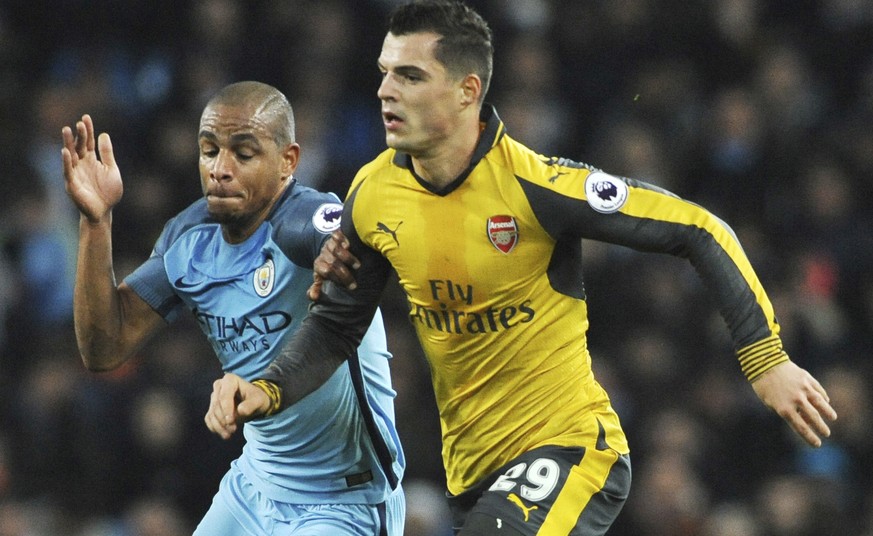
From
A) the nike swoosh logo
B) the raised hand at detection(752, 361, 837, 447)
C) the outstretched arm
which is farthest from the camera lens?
the nike swoosh logo

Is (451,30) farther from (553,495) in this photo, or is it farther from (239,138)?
(553,495)

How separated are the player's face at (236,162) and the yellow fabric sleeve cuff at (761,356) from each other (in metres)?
1.77

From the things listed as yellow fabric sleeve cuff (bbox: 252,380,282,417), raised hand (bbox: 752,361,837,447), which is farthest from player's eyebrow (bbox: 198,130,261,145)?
raised hand (bbox: 752,361,837,447)

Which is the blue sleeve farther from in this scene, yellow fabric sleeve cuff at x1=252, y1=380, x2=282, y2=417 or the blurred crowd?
the blurred crowd

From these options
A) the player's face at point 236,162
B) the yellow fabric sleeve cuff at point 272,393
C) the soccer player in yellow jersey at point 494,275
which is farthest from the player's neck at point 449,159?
the yellow fabric sleeve cuff at point 272,393

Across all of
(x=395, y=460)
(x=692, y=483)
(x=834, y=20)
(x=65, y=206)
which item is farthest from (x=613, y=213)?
(x=834, y=20)

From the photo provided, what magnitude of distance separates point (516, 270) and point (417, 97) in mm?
641

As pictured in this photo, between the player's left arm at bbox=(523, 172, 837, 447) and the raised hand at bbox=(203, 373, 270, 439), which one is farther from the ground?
the player's left arm at bbox=(523, 172, 837, 447)

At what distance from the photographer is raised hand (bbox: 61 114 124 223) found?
18.1 ft

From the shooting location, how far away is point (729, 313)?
480 centimetres

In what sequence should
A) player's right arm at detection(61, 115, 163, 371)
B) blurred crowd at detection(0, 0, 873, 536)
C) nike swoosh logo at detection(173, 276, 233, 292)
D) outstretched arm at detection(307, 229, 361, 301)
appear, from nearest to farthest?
1. outstretched arm at detection(307, 229, 361, 301)
2. nike swoosh logo at detection(173, 276, 233, 292)
3. player's right arm at detection(61, 115, 163, 371)
4. blurred crowd at detection(0, 0, 873, 536)

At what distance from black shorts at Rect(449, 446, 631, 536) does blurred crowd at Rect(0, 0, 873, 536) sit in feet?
12.7

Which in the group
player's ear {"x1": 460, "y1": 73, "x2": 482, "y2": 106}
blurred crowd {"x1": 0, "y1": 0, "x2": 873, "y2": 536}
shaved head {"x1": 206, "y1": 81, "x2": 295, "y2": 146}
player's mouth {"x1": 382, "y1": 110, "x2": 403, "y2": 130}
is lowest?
blurred crowd {"x1": 0, "y1": 0, "x2": 873, "y2": 536}

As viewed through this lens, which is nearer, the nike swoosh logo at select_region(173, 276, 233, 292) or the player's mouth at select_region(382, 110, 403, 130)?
the player's mouth at select_region(382, 110, 403, 130)
